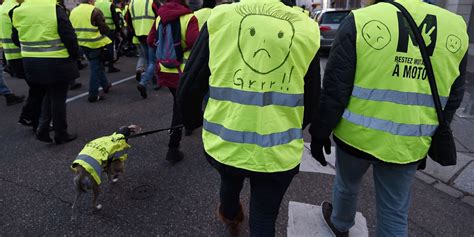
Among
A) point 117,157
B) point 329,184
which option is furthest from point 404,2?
point 117,157

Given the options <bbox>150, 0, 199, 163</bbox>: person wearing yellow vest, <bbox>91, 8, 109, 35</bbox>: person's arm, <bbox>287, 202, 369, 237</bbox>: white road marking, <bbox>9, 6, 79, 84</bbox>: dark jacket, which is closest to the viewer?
<bbox>287, 202, 369, 237</bbox>: white road marking

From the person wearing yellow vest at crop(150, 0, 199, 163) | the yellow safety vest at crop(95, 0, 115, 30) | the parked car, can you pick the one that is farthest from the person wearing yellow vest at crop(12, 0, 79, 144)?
the parked car

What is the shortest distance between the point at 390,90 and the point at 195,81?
3.34 ft

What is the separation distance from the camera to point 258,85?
147cm

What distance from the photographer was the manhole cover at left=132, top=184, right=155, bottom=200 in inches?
118

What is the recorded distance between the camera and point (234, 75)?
1493mm

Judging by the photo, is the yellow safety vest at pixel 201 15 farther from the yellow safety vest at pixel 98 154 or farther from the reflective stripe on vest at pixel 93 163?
the reflective stripe on vest at pixel 93 163

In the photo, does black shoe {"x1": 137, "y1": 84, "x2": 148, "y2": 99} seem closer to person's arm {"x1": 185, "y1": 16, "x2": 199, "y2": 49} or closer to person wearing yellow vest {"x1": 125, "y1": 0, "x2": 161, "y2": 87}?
person wearing yellow vest {"x1": 125, "y1": 0, "x2": 161, "y2": 87}

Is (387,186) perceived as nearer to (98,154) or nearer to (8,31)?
(98,154)

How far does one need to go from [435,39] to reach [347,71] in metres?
0.44

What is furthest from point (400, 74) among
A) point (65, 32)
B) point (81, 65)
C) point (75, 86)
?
point (81, 65)

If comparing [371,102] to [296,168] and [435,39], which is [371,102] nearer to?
[435,39]

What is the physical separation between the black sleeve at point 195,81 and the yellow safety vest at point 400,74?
2.61 ft

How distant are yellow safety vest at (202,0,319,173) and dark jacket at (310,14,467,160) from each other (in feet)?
0.82
